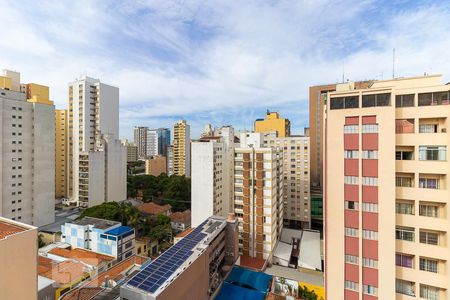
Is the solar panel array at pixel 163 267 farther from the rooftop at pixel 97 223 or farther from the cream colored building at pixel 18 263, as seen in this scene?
the rooftop at pixel 97 223

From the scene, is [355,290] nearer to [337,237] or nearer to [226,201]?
[337,237]

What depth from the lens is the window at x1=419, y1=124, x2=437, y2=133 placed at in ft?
42.8

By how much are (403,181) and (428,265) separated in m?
4.77

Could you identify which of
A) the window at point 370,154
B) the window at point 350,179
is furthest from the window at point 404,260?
the window at point 370,154

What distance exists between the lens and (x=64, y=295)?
1975 centimetres

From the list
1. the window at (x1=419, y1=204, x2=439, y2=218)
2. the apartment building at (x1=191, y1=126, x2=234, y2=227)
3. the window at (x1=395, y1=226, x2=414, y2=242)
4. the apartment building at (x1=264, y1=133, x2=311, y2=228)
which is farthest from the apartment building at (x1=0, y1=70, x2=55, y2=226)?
the window at (x1=419, y1=204, x2=439, y2=218)

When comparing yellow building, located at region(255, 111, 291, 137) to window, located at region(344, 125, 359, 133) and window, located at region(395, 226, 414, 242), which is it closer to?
window, located at region(344, 125, 359, 133)

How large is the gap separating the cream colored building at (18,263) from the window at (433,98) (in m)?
19.5

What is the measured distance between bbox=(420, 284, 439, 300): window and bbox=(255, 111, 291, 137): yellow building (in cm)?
5331

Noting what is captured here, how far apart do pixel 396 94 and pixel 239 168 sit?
22.9 m

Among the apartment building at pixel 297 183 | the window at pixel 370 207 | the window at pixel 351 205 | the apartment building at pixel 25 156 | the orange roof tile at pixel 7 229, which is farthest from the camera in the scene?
the apartment building at pixel 297 183

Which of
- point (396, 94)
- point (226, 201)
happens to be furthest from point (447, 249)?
point (226, 201)

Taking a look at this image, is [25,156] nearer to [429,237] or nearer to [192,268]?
[192,268]

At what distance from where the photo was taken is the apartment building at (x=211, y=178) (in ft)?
111
